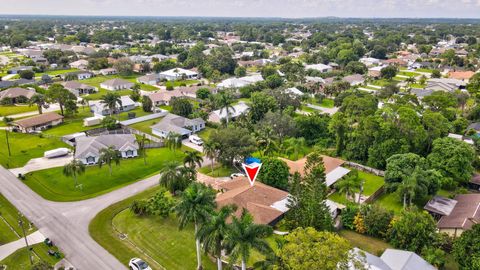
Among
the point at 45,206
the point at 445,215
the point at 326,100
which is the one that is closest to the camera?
the point at 445,215

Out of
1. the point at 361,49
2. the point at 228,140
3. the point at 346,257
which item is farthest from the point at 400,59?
the point at 346,257

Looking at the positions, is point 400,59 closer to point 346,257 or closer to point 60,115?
point 60,115

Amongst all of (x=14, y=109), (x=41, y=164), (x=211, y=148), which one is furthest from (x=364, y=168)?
(x=14, y=109)

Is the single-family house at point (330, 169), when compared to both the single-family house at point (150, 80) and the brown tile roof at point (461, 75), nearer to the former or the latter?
the single-family house at point (150, 80)

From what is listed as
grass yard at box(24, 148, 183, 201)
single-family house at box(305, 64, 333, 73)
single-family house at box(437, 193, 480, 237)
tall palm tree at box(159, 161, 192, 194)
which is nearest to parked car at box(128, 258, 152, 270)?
tall palm tree at box(159, 161, 192, 194)

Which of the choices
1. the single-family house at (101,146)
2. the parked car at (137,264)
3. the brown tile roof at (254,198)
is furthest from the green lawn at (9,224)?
the brown tile roof at (254,198)

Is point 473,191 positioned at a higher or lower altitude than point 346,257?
lower
